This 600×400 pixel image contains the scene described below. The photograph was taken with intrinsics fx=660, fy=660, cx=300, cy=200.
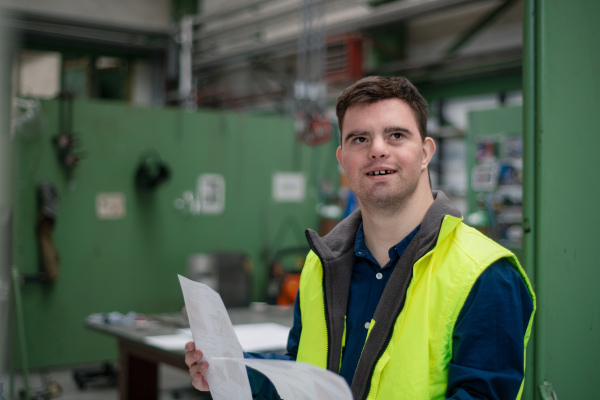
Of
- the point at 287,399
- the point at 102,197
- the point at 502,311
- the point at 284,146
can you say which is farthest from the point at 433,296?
the point at 284,146

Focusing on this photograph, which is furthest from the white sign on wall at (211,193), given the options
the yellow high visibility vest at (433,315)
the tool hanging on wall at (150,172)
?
the yellow high visibility vest at (433,315)

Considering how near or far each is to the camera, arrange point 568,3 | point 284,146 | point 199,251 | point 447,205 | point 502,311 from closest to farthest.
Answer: point 502,311 → point 447,205 → point 568,3 → point 199,251 → point 284,146

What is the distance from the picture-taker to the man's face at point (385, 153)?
4.87 feet

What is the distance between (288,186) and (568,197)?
4389mm

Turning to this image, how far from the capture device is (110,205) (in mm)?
5184

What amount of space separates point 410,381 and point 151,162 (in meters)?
4.30

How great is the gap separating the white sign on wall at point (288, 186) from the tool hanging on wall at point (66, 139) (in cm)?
184

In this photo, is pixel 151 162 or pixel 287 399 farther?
pixel 151 162

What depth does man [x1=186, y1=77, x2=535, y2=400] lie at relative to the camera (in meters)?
1.31

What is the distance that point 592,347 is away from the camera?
1.90 m

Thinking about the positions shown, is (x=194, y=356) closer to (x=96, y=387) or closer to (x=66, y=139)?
(x=96, y=387)

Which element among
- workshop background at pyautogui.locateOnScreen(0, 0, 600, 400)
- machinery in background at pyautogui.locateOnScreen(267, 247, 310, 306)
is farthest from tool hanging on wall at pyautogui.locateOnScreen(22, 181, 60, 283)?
machinery in background at pyautogui.locateOnScreen(267, 247, 310, 306)

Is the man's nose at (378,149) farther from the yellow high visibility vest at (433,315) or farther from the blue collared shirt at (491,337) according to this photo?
the blue collared shirt at (491,337)

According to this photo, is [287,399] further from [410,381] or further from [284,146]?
[284,146]
